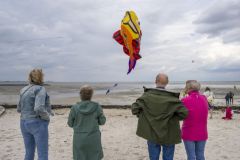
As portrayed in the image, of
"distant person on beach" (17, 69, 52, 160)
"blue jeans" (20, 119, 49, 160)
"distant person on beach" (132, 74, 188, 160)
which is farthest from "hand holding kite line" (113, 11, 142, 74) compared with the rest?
"blue jeans" (20, 119, 49, 160)

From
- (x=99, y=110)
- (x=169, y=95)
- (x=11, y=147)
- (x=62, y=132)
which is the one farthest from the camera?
(x=62, y=132)

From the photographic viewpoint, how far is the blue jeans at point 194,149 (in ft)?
12.9

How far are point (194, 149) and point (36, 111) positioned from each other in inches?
88.7

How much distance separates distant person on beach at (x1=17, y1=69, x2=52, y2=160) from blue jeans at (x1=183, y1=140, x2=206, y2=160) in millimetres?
1996

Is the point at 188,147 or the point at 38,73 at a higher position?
the point at 38,73

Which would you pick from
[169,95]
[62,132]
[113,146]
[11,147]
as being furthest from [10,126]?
[169,95]

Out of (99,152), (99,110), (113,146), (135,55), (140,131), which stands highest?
(135,55)

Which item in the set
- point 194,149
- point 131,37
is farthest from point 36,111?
point 131,37

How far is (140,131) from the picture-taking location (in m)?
3.74

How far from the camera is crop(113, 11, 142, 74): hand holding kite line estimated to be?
540 centimetres

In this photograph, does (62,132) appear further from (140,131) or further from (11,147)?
(140,131)

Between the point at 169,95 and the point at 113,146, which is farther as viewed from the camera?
the point at 113,146

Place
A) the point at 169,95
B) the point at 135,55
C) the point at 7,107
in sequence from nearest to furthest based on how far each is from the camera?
the point at 169,95 → the point at 135,55 → the point at 7,107

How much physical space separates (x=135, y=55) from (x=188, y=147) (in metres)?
2.21
